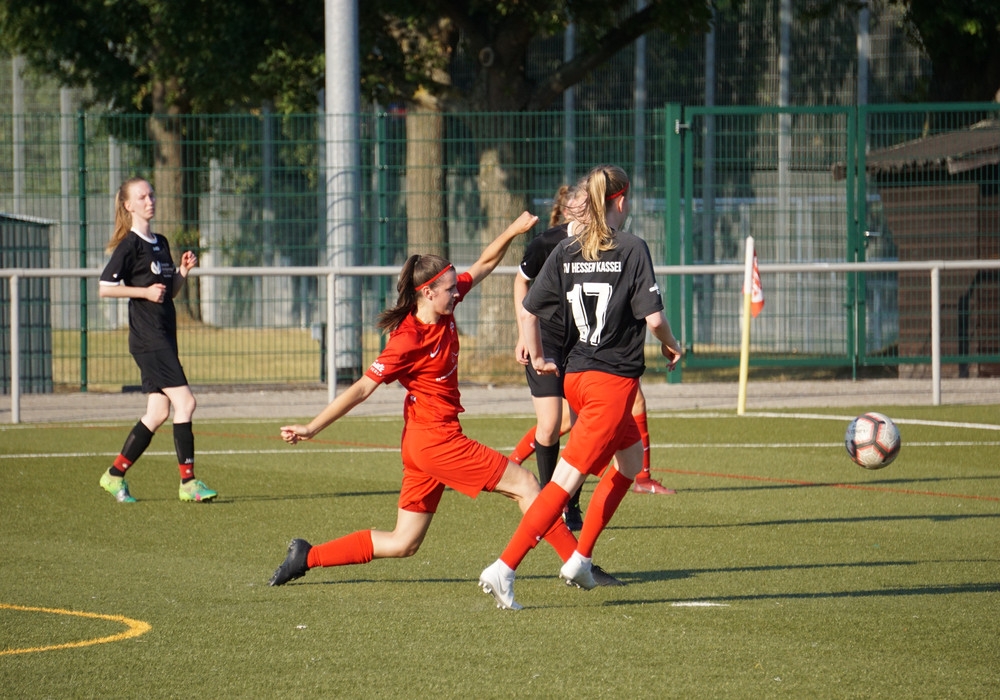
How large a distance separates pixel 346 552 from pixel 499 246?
1.65 metres

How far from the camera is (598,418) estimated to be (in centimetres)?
584

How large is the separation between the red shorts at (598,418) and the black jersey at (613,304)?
0.18 feet

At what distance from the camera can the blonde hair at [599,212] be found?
5953 millimetres

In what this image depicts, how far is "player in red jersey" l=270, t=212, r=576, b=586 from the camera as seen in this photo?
574 centimetres

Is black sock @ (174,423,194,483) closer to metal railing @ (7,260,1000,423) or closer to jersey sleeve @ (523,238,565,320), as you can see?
jersey sleeve @ (523,238,565,320)

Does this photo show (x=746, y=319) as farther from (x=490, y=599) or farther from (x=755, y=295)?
(x=490, y=599)

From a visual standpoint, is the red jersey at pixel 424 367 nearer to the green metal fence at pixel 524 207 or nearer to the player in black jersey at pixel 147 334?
the player in black jersey at pixel 147 334

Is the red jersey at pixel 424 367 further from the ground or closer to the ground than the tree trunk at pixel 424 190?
closer to the ground

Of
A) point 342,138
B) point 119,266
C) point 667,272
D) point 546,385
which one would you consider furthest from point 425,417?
point 342,138

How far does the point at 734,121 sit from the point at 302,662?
1301 cm

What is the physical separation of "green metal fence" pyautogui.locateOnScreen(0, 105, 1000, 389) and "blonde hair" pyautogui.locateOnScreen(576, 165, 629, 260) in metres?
9.41

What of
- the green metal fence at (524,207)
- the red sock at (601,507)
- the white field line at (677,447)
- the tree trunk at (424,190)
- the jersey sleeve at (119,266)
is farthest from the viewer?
the tree trunk at (424,190)

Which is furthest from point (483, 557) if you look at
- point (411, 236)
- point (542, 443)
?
point (411, 236)

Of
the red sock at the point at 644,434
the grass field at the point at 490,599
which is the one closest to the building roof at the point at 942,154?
the grass field at the point at 490,599
